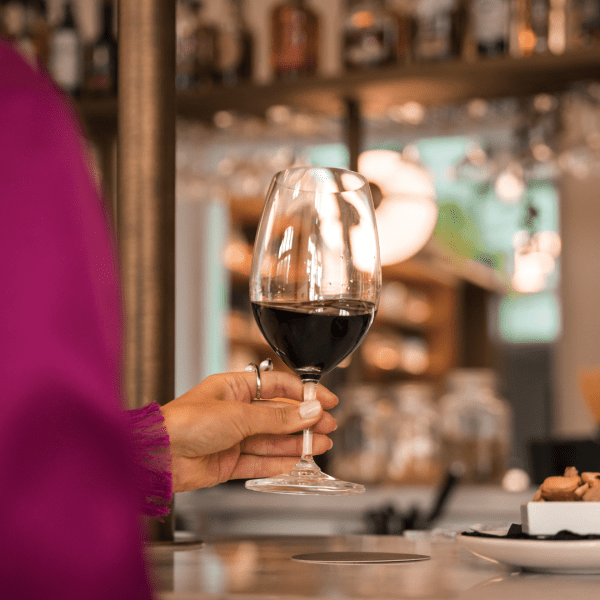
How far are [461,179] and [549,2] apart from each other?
0.57 m

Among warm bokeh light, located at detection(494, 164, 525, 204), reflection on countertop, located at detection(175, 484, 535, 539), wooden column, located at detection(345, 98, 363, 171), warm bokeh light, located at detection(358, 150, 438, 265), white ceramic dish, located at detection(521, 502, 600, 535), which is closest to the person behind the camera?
white ceramic dish, located at detection(521, 502, 600, 535)

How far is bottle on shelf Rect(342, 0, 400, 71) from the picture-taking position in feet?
8.38

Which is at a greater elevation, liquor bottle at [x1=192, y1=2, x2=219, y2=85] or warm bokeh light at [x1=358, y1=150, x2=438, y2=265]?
liquor bottle at [x1=192, y1=2, x2=219, y2=85]

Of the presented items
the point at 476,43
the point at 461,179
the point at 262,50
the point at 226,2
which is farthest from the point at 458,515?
the point at 262,50

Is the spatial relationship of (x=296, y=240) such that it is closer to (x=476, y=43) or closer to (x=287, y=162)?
(x=476, y=43)

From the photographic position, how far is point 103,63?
2801 mm

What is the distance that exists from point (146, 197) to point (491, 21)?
5.87 feet

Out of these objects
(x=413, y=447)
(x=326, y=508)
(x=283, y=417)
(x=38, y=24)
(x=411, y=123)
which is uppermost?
(x=38, y=24)

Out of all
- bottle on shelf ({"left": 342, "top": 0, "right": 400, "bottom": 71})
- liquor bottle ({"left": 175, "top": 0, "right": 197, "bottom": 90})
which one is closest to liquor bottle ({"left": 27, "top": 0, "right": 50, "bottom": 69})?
liquor bottle ({"left": 175, "top": 0, "right": 197, "bottom": 90})

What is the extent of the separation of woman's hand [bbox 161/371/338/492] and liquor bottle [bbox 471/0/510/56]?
1856mm

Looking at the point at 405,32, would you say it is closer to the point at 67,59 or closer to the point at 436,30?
the point at 436,30

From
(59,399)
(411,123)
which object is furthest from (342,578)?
(411,123)

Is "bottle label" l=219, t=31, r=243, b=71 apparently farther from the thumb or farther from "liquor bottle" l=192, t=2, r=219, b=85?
the thumb

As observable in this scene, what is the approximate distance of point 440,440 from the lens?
2.63 meters
